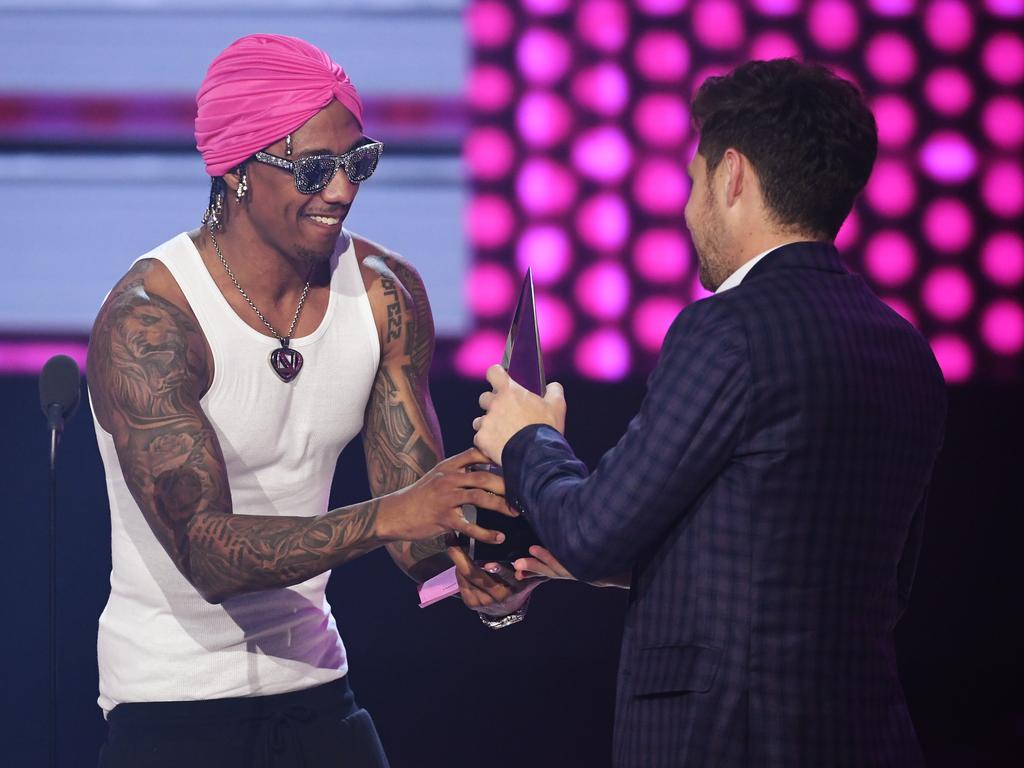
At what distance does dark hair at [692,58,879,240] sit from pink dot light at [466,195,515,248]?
184 cm

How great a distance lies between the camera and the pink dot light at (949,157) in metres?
3.71

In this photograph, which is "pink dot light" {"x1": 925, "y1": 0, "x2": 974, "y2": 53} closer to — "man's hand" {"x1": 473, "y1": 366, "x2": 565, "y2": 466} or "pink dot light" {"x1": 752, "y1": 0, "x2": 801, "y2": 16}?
"pink dot light" {"x1": 752, "y1": 0, "x2": 801, "y2": 16}

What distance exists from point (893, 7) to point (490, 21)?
1.17m

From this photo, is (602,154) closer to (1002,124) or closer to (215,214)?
(1002,124)

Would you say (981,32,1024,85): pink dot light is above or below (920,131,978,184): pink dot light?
above

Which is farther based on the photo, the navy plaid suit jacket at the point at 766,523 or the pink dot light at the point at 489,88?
the pink dot light at the point at 489,88

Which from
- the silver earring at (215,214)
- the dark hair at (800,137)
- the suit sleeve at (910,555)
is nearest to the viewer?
the dark hair at (800,137)

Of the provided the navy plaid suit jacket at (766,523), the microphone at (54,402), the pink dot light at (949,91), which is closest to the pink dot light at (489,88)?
the pink dot light at (949,91)

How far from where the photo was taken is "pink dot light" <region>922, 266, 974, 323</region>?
3.68 m

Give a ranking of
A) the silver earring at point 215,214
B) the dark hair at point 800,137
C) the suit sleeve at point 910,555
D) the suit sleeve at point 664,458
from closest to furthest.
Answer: the suit sleeve at point 664,458 → the dark hair at point 800,137 → the suit sleeve at point 910,555 → the silver earring at point 215,214

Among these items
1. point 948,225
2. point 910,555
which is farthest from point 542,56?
point 910,555

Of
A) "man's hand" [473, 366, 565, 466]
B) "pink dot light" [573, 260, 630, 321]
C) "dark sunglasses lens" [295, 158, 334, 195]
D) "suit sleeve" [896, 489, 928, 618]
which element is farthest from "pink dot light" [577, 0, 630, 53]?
"suit sleeve" [896, 489, 928, 618]

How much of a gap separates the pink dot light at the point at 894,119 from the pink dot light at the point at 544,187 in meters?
0.93

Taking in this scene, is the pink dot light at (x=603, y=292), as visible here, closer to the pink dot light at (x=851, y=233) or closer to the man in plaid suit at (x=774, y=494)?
the pink dot light at (x=851, y=233)
